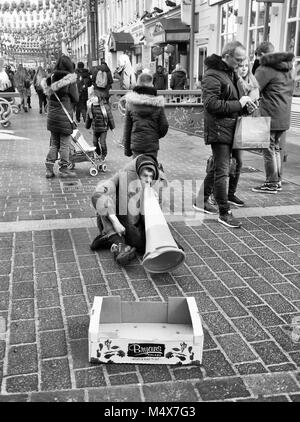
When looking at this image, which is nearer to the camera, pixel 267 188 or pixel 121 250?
pixel 121 250

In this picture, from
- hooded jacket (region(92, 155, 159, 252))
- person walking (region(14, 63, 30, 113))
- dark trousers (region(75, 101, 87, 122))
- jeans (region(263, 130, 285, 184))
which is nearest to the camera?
hooded jacket (region(92, 155, 159, 252))

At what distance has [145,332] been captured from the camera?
3.07 meters

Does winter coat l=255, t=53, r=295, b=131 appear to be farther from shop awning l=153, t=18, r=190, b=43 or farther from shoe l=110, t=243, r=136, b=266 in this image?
shop awning l=153, t=18, r=190, b=43

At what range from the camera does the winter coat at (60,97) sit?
7671 mm

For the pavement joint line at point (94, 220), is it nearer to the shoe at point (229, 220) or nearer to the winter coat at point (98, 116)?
the shoe at point (229, 220)

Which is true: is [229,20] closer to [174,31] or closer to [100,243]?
[174,31]

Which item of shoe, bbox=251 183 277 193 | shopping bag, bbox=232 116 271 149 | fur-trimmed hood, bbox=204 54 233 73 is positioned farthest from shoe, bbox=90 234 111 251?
shoe, bbox=251 183 277 193

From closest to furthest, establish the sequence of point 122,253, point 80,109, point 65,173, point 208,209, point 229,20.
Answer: point 122,253
point 208,209
point 65,173
point 80,109
point 229,20

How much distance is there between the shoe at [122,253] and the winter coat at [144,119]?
72.3 inches

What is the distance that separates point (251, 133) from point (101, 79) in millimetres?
9274

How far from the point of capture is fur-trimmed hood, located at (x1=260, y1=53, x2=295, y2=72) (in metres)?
6.61

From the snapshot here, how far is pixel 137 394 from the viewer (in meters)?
2.68

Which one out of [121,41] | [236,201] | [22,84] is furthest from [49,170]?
[121,41]
